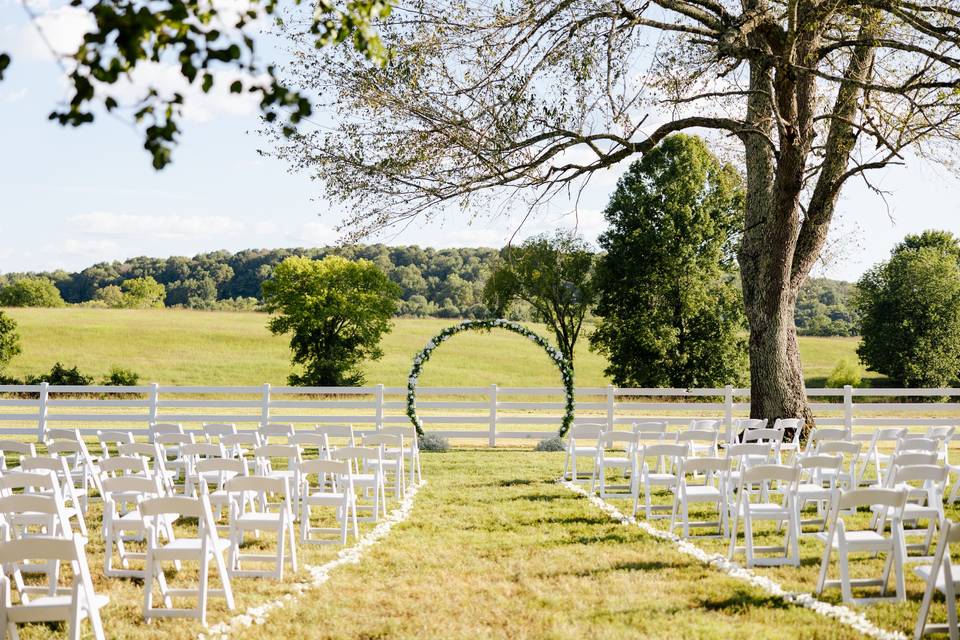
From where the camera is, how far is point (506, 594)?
630 cm

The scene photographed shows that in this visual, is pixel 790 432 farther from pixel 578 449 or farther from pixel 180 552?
pixel 180 552

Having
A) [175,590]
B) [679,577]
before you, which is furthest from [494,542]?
[175,590]

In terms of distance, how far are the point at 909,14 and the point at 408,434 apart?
10.0 metres

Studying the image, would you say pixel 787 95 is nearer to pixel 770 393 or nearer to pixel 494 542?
pixel 770 393

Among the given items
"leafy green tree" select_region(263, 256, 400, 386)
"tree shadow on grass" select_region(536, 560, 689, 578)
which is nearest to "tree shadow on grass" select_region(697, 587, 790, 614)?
"tree shadow on grass" select_region(536, 560, 689, 578)

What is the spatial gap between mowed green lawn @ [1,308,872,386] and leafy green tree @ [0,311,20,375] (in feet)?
3.83

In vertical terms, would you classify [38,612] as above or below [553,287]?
below

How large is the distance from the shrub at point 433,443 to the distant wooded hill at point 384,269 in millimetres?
33828

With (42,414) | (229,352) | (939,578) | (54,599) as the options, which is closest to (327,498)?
(54,599)

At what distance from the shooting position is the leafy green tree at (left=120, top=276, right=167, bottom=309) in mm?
66875

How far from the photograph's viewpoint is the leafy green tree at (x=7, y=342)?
38.2 meters

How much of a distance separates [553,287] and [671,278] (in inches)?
241

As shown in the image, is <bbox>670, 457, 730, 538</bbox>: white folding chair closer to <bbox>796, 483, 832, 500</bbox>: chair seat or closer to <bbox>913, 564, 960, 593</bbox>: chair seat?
<bbox>796, 483, 832, 500</bbox>: chair seat

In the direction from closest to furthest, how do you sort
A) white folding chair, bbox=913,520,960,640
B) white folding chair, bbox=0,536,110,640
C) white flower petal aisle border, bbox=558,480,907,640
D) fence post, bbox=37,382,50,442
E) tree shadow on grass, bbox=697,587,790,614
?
1. white folding chair, bbox=0,536,110,640
2. white folding chair, bbox=913,520,960,640
3. white flower petal aisle border, bbox=558,480,907,640
4. tree shadow on grass, bbox=697,587,790,614
5. fence post, bbox=37,382,50,442
